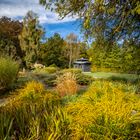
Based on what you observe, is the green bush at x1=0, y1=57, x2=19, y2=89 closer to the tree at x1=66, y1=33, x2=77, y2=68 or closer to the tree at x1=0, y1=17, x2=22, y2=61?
the tree at x1=0, y1=17, x2=22, y2=61

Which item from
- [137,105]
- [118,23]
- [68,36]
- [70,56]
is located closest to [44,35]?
[70,56]

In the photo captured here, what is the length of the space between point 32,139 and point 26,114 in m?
0.97

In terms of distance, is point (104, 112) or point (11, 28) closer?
point (104, 112)

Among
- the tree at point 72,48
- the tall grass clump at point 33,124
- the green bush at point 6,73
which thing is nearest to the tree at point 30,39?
the tree at point 72,48

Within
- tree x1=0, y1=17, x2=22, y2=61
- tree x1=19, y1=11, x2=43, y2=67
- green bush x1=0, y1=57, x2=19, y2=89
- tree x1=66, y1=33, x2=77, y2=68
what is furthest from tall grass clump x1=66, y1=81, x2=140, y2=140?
tree x1=66, y1=33, x2=77, y2=68

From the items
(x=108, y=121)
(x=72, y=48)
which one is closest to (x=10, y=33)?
(x=72, y=48)

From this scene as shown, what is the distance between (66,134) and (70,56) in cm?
5907

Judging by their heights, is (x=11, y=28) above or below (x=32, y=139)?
above

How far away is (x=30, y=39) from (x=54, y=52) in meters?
9.24

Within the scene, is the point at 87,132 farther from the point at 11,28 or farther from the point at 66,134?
the point at 11,28

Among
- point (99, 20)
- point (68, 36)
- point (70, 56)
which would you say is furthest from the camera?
point (68, 36)

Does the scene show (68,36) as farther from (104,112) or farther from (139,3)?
(104,112)

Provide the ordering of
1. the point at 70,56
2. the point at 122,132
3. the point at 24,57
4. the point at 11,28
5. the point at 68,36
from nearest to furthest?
the point at 122,132 → the point at 24,57 → the point at 11,28 → the point at 70,56 → the point at 68,36

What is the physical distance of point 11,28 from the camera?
60.3 meters
